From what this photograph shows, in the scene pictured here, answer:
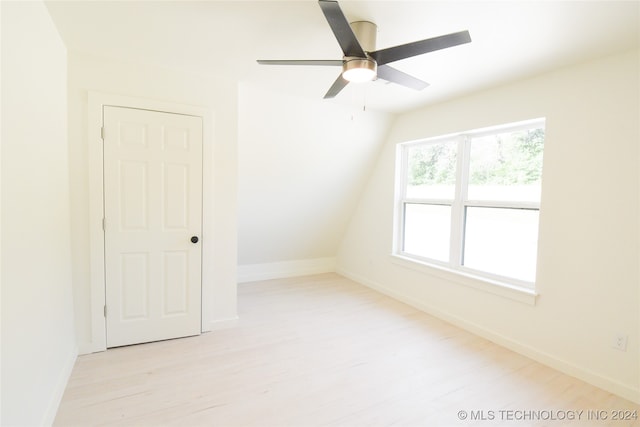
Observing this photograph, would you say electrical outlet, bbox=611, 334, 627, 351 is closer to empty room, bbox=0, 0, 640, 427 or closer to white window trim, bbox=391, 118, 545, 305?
empty room, bbox=0, 0, 640, 427

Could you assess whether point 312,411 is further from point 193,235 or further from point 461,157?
point 461,157

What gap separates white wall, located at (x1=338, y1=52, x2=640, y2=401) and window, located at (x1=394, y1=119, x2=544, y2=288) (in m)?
0.20

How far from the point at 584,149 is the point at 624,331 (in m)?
1.33

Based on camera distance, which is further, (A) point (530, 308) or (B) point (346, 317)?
(B) point (346, 317)

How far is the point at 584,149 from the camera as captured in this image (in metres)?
2.35

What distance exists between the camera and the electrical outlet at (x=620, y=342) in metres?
2.15

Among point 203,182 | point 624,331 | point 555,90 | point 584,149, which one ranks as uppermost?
point 555,90

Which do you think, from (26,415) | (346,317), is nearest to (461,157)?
(346,317)

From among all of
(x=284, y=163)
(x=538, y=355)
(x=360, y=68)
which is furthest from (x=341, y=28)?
(x=538, y=355)

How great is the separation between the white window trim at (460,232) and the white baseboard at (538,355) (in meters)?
0.40

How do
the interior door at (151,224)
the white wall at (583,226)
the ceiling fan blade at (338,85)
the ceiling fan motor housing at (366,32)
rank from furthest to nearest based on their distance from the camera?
the interior door at (151,224), the white wall at (583,226), the ceiling fan blade at (338,85), the ceiling fan motor housing at (366,32)

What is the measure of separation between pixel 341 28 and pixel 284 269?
13.7 ft

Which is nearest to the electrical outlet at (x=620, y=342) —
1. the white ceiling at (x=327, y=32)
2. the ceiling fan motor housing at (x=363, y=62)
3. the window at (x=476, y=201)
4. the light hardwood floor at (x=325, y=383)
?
the light hardwood floor at (x=325, y=383)

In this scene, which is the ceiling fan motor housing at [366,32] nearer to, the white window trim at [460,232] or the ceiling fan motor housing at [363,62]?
the ceiling fan motor housing at [363,62]
